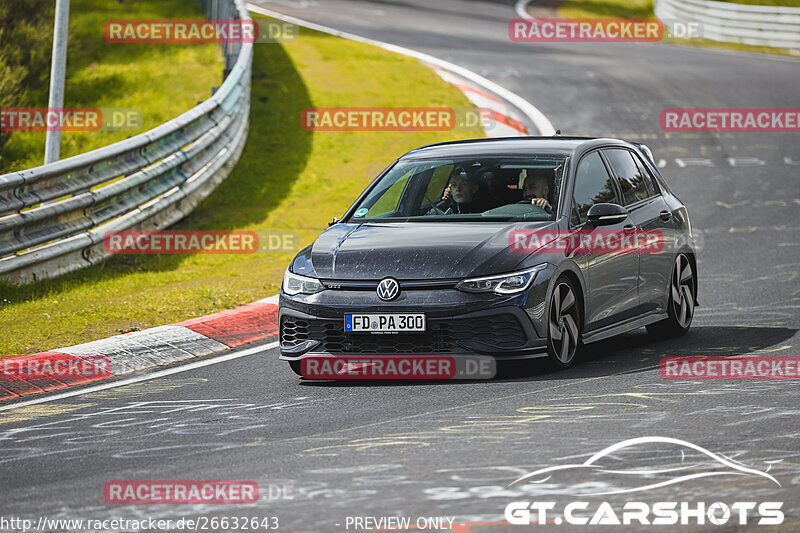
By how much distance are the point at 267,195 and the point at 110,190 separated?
3656mm

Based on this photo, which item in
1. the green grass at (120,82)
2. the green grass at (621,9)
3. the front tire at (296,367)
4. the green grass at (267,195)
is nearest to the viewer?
the front tire at (296,367)

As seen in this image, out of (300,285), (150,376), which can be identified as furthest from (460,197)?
(150,376)

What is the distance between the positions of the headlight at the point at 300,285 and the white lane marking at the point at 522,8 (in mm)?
32382

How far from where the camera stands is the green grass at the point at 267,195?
10.5m

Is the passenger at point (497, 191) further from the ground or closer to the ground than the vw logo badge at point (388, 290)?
further from the ground

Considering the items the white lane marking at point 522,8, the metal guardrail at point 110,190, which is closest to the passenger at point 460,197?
the metal guardrail at point 110,190

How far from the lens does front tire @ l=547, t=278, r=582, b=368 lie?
27.2 ft

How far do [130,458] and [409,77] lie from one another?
57.3 ft

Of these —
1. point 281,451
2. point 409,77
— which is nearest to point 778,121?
point 409,77

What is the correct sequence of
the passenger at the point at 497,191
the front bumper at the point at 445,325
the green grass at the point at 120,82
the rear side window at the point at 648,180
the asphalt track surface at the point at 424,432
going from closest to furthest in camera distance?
the asphalt track surface at the point at 424,432, the front bumper at the point at 445,325, the passenger at the point at 497,191, the rear side window at the point at 648,180, the green grass at the point at 120,82

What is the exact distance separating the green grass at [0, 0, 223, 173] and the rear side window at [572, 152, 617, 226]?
9109mm

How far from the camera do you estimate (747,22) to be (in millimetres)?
34125

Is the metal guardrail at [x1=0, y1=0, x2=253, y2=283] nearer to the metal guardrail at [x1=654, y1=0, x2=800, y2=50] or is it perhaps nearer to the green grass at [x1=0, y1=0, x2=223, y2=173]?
the green grass at [x1=0, y1=0, x2=223, y2=173]

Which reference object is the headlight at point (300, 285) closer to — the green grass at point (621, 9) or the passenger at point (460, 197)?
the passenger at point (460, 197)
